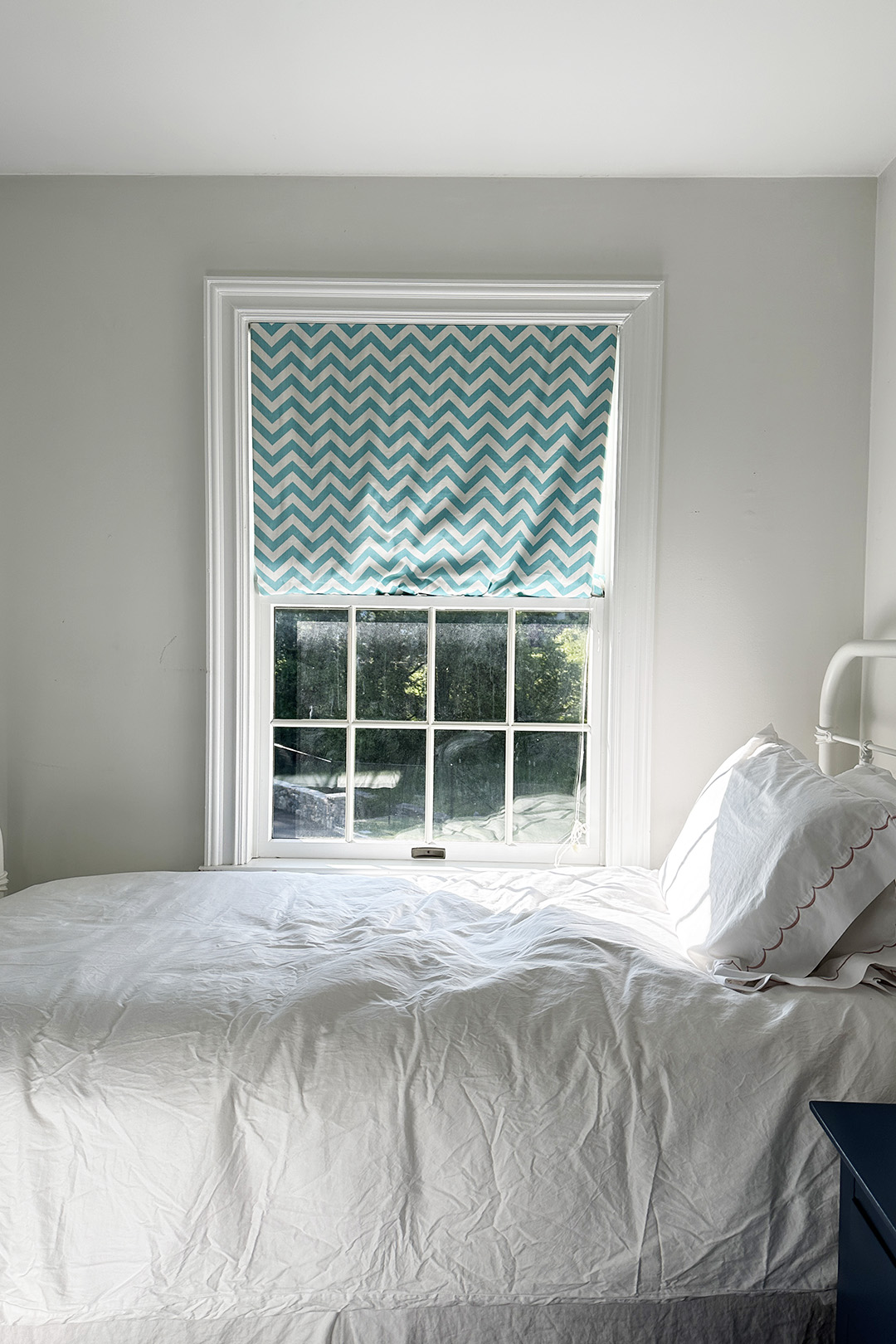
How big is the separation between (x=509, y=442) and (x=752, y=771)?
1087 millimetres

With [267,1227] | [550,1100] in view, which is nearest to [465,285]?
[550,1100]

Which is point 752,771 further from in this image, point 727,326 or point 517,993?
point 727,326

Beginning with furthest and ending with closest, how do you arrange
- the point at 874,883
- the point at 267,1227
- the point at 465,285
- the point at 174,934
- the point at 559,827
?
the point at 559,827 → the point at 465,285 → the point at 174,934 → the point at 874,883 → the point at 267,1227

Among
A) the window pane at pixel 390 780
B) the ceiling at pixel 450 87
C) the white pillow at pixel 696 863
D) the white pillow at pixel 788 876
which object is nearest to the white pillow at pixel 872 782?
the white pillow at pixel 788 876

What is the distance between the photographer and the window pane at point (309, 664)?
7.72 ft

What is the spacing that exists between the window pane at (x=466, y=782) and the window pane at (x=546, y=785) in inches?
2.3

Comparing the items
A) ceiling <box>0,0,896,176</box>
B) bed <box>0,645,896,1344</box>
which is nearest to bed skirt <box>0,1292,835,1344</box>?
bed <box>0,645,896,1344</box>

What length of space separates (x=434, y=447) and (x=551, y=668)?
70cm

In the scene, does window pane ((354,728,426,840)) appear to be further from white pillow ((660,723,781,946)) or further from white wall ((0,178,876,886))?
white pillow ((660,723,781,946))

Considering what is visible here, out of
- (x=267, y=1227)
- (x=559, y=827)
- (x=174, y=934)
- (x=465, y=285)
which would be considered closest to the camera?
(x=267, y=1227)

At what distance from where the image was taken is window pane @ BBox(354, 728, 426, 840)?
2344 mm

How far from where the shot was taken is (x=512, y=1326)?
45.6 inches

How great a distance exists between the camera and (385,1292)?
1147mm

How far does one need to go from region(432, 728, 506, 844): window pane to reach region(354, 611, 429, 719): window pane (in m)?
0.13
